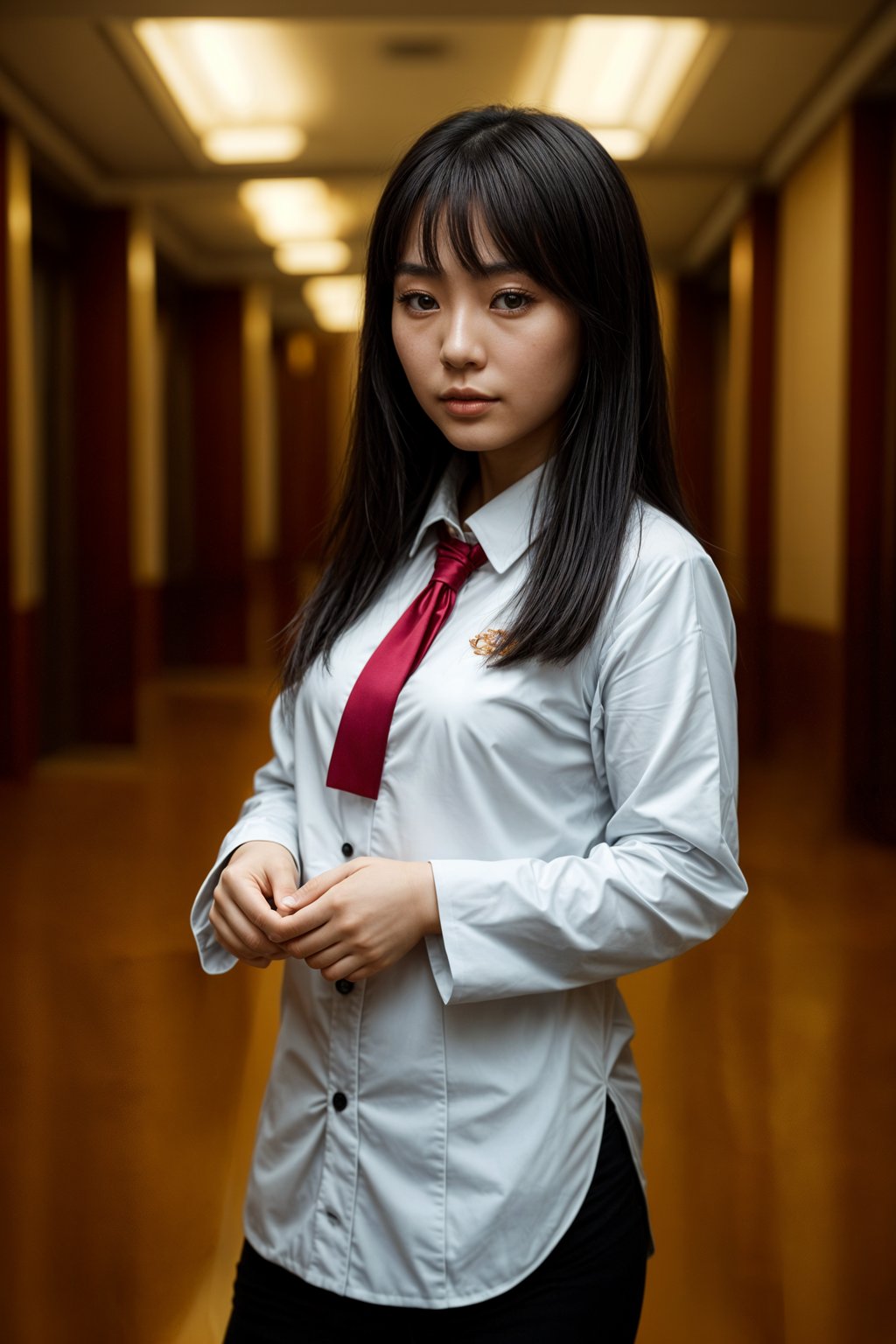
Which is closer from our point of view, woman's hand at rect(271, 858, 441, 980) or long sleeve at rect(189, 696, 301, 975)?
woman's hand at rect(271, 858, 441, 980)

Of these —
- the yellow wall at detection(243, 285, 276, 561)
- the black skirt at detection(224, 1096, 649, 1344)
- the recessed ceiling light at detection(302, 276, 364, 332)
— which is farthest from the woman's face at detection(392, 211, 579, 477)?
the yellow wall at detection(243, 285, 276, 561)

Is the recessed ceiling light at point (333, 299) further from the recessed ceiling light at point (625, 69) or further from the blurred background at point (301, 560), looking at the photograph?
the recessed ceiling light at point (625, 69)

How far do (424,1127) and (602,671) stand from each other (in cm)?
41

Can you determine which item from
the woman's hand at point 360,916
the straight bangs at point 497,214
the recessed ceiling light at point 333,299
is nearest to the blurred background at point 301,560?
the recessed ceiling light at point 333,299

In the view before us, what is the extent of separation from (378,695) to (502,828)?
0.15m

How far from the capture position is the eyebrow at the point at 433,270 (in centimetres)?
107

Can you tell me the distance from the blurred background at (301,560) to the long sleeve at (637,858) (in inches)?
8.9

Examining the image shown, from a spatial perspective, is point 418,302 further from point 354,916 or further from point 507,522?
point 354,916

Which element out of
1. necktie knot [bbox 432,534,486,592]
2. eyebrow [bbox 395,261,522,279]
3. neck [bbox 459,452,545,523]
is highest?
eyebrow [bbox 395,261,522,279]

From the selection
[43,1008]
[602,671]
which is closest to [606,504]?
[602,671]

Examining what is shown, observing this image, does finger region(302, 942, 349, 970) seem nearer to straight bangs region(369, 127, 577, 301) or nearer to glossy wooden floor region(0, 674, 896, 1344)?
straight bangs region(369, 127, 577, 301)

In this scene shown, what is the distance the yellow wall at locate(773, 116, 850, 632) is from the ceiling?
28 cm

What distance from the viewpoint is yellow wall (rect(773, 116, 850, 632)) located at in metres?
6.06

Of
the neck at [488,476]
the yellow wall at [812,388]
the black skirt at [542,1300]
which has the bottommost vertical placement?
the black skirt at [542,1300]
